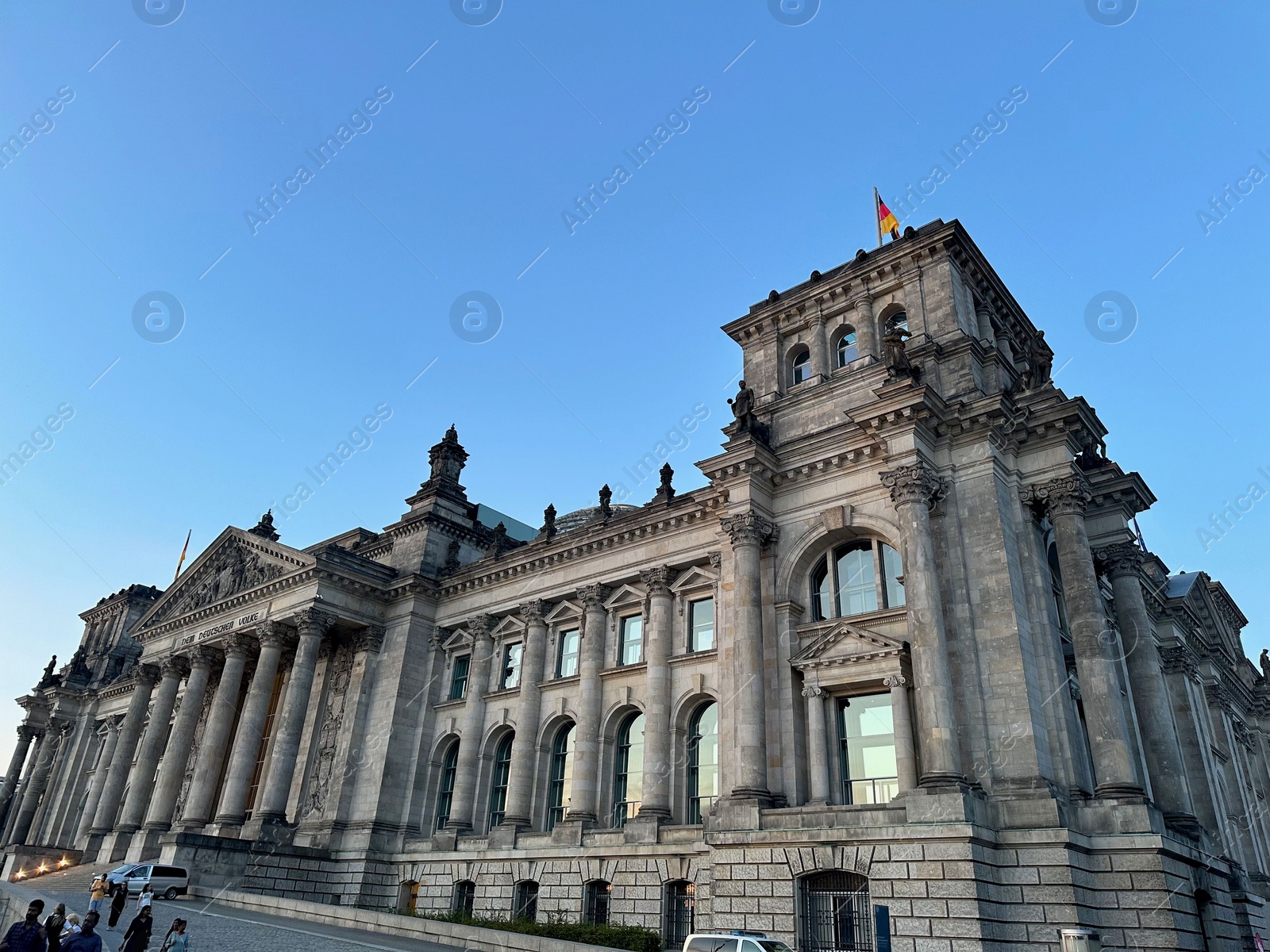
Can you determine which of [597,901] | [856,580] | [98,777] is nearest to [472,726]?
[597,901]

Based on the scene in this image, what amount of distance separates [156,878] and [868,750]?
2667 centimetres

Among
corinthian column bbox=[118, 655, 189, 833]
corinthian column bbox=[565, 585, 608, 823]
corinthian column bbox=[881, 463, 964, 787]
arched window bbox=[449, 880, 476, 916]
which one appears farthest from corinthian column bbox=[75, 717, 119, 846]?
corinthian column bbox=[881, 463, 964, 787]

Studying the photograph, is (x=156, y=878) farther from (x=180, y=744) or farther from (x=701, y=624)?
(x=701, y=624)

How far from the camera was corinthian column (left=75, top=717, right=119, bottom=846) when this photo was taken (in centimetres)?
5447

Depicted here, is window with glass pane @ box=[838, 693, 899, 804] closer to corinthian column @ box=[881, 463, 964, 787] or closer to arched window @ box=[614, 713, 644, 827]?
corinthian column @ box=[881, 463, 964, 787]

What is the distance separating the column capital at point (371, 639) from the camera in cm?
4306

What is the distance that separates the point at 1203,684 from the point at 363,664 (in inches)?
1609

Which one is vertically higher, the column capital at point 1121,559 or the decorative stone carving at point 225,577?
the decorative stone carving at point 225,577

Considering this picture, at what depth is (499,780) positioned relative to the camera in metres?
38.3

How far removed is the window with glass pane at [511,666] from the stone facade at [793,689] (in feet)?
1.13

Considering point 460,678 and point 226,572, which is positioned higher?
point 226,572

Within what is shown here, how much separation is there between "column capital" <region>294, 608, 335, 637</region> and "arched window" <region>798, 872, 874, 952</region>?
26.1 meters

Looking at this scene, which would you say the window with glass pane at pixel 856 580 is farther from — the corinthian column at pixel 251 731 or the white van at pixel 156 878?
the corinthian column at pixel 251 731

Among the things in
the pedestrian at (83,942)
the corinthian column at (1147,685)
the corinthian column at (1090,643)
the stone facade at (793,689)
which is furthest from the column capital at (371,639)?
the corinthian column at (1147,685)
